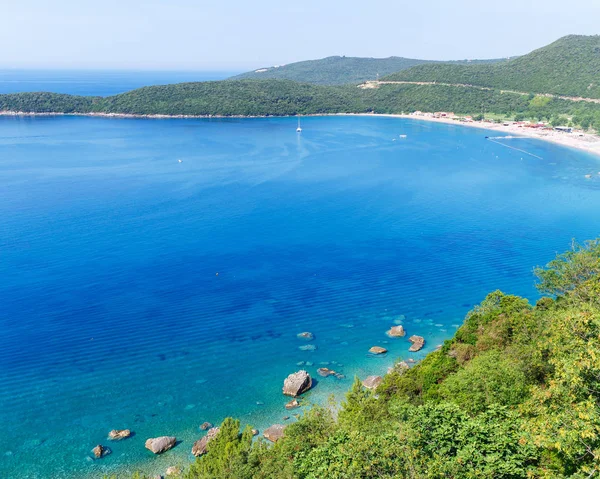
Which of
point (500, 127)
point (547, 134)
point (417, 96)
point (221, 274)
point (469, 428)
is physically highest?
point (417, 96)

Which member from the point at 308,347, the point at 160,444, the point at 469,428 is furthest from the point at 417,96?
the point at 469,428

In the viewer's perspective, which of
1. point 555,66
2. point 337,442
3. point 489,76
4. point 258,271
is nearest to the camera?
point 337,442

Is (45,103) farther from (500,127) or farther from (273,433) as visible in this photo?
(273,433)

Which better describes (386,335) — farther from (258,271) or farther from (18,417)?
(18,417)

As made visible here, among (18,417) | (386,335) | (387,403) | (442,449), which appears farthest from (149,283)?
(442,449)

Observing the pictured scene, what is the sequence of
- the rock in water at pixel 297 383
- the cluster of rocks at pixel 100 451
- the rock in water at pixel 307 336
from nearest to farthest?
the cluster of rocks at pixel 100 451 → the rock in water at pixel 297 383 → the rock in water at pixel 307 336

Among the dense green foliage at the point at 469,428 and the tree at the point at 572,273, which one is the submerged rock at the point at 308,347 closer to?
the dense green foliage at the point at 469,428

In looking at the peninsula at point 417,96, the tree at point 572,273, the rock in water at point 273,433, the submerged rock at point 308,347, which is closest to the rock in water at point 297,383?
the rock in water at point 273,433
